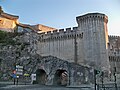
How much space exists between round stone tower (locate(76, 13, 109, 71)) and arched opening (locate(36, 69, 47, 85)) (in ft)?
32.2

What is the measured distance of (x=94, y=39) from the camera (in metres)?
39.4

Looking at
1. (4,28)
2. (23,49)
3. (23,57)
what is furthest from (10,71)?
(4,28)

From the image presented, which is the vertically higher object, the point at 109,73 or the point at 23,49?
the point at 23,49

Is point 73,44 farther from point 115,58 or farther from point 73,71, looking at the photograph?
point 73,71

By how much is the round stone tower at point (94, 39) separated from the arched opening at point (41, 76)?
9.81m

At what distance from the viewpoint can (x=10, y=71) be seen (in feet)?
114

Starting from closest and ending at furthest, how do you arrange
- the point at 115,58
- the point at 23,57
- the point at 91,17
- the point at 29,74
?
the point at 29,74
the point at 23,57
the point at 91,17
the point at 115,58

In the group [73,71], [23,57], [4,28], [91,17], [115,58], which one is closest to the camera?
[73,71]

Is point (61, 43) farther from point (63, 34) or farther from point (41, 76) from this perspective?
point (41, 76)

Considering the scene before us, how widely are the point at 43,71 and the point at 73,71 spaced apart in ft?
22.4

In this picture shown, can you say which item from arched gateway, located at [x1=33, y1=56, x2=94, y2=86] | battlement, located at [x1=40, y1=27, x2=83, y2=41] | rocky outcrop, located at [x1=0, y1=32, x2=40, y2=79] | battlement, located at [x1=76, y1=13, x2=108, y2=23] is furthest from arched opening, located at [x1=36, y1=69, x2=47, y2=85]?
battlement, located at [x1=76, y1=13, x2=108, y2=23]

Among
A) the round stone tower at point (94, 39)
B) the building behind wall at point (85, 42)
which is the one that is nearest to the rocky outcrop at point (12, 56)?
the building behind wall at point (85, 42)

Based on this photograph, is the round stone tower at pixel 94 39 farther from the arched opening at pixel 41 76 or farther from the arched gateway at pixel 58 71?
the arched opening at pixel 41 76

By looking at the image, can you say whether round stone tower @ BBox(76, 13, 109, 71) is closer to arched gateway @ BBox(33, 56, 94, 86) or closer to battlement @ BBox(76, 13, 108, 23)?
battlement @ BBox(76, 13, 108, 23)
